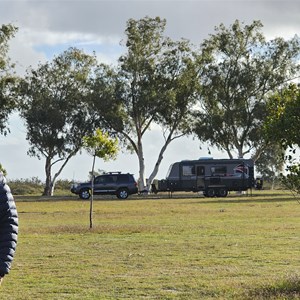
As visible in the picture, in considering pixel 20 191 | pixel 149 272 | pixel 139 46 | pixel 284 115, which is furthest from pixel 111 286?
pixel 20 191

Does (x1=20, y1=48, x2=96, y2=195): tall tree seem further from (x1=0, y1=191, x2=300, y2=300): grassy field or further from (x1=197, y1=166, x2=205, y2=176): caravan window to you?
(x1=0, y1=191, x2=300, y2=300): grassy field

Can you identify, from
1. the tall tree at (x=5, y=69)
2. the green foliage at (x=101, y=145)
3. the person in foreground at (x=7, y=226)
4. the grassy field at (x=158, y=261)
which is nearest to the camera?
the person in foreground at (x=7, y=226)

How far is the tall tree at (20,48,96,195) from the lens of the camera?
6406cm

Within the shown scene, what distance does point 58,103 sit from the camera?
64.6m

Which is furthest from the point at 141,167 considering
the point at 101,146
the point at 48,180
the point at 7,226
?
the point at 7,226

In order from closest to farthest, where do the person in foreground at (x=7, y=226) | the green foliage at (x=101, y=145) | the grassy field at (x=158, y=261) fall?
1. the person in foreground at (x=7, y=226)
2. the grassy field at (x=158, y=261)
3. the green foliage at (x=101, y=145)

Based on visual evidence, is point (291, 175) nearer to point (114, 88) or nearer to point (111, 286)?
point (111, 286)

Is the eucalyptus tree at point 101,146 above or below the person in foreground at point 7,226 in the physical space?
above

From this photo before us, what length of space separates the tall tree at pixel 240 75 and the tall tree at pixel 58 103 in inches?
357

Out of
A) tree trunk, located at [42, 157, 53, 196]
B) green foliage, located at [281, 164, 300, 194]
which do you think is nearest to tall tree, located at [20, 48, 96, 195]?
tree trunk, located at [42, 157, 53, 196]

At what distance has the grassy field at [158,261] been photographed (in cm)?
1220

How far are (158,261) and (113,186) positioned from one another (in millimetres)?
40921

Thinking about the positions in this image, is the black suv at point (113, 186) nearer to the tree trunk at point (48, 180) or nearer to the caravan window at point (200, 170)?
the caravan window at point (200, 170)

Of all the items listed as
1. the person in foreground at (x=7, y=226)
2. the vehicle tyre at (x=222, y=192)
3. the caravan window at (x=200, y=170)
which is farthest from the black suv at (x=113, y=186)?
the person in foreground at (x=7, y=226)
